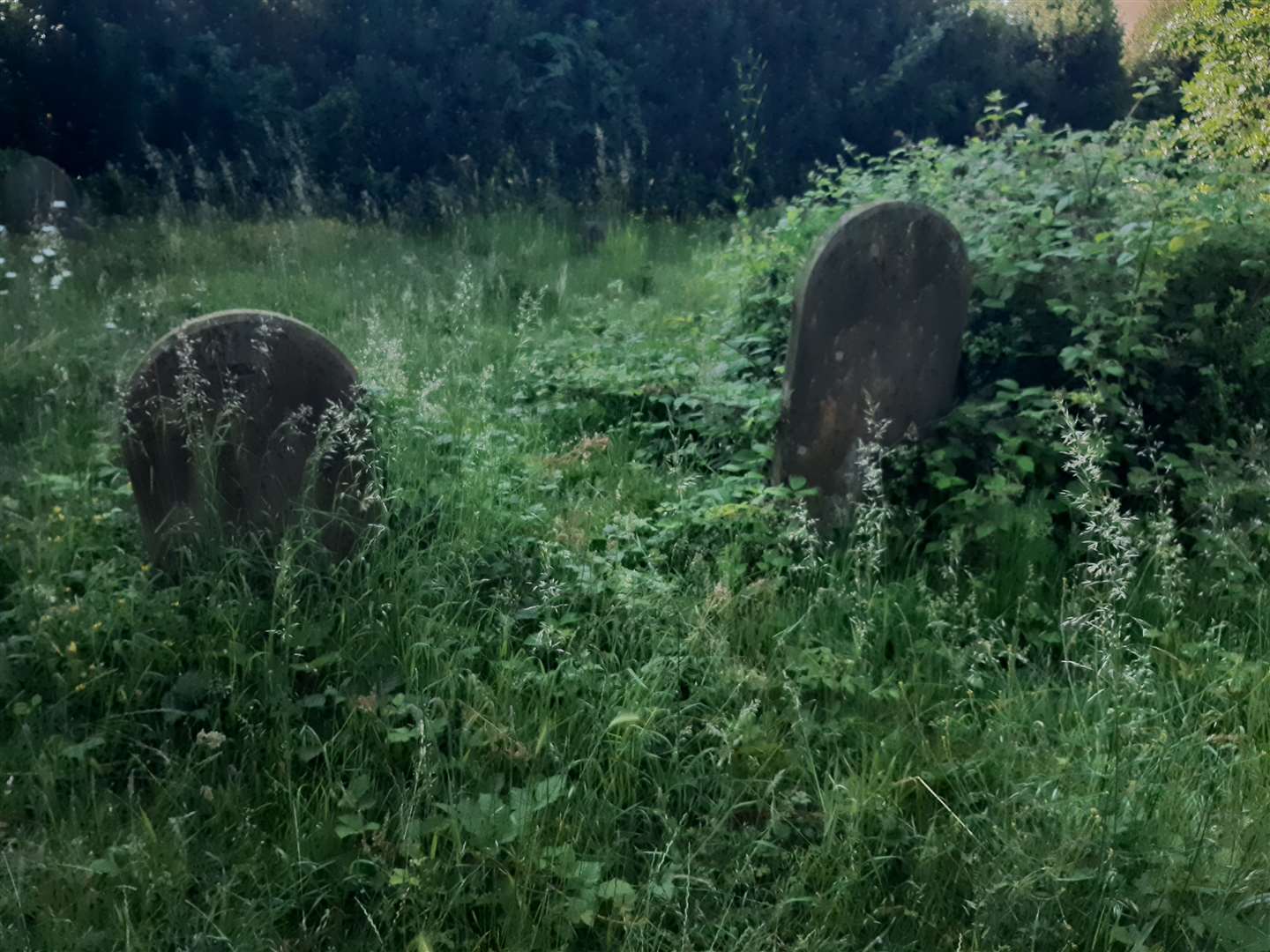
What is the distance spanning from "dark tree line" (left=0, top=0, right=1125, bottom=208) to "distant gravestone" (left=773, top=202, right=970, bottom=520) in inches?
230

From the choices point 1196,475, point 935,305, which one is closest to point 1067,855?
point 1196,475

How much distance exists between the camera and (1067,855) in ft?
7.68

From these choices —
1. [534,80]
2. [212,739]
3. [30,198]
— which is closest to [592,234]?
[534,80]

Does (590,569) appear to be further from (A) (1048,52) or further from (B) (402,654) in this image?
(A) (1048,52)

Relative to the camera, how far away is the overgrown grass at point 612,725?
2301 millimetres

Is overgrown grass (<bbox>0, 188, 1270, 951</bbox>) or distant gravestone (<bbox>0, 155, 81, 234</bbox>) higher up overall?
distant gravestone (<bbox>0, 155, 81, 234</bbox>)

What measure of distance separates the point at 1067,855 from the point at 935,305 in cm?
232

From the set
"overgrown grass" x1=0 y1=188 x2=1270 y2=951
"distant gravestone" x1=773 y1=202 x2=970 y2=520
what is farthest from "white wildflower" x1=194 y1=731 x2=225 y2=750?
"distant gravestone" x1=773 y1=202 x2=970 y2=520

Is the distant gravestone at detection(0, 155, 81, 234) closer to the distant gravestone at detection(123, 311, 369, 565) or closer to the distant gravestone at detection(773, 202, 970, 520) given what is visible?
the distant gravestone at detection(123, 311, 369, 565)

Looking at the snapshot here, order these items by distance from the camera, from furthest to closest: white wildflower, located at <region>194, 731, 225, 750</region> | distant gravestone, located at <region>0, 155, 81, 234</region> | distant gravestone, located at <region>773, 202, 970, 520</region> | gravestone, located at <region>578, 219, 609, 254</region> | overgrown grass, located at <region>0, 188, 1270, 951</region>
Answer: gravestone, located at <region>578, 219, 609, 254</region>
distant gravestone, located at <region>0, 155, 81, 234</region>
distant gravestone, located at <region>773, 202, 970, 520</region>
white wildflower, located at <region>194, 731, 225, 750</region>
overgrown grass, located at <region>0, 188, 1270, 951</region>

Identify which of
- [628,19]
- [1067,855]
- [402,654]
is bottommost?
[1067,855]

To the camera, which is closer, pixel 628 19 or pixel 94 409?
pixel 94 409

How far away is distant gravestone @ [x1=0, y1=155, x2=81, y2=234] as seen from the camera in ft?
29.1

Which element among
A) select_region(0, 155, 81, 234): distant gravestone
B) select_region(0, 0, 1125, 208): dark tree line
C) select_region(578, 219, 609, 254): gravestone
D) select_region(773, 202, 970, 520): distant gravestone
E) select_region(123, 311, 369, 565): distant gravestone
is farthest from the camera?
select_region(0, 0, 1125, 208): dark tree line
